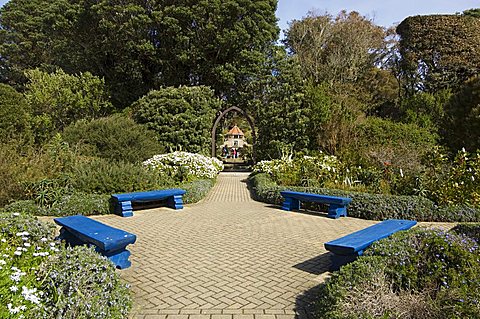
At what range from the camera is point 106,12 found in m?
22.8

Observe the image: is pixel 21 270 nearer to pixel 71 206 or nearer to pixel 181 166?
pixel 71 206

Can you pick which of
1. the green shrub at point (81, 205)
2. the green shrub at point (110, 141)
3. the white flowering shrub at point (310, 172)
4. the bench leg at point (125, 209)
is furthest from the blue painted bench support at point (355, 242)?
the green shrub at point (110, 141)

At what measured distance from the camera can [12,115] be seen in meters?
13.8

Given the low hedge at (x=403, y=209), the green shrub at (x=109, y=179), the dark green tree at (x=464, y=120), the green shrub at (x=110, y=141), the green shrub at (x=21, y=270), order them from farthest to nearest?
the green shrub at (x=110, y=141) < the dark green tree at (x=464, y=120) < the green shrub at (x=109, y=179) < the low hedge at (x=403, y=209) < the green shrub at (x=21, y=270)

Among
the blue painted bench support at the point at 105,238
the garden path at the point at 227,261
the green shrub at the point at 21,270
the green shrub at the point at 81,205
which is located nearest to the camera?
the green shrub at the point at 21,270

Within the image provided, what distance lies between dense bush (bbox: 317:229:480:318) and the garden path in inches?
28.0

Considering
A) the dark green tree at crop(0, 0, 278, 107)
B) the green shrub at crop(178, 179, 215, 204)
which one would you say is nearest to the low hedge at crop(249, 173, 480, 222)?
the green shrub at crop(178, 179, 215, 204)

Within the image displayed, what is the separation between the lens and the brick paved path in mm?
3666

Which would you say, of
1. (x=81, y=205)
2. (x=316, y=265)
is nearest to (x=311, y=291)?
(x=316, y=265)

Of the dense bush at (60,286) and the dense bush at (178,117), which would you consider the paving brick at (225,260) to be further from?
the dense bush at (178,117)

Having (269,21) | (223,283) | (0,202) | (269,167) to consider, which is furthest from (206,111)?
(223,283)

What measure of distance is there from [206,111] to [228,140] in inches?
720

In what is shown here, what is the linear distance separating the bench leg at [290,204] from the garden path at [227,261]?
40 centimetres

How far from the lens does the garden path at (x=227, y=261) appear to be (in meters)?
3.66
